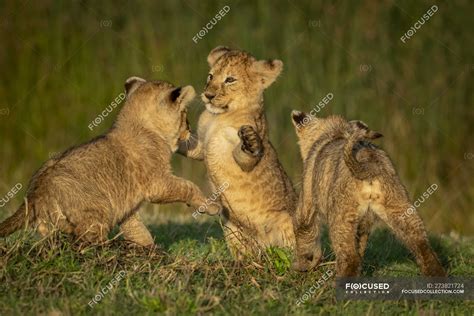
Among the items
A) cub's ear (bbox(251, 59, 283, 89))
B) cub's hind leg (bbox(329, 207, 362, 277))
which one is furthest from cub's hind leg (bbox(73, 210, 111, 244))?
cub's ear (bbox(251, 59, 283, 89))

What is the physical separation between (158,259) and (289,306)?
1249 millimetres

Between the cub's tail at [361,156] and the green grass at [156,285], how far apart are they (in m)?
0.83

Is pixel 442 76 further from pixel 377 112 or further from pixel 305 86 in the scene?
pixel 305 86

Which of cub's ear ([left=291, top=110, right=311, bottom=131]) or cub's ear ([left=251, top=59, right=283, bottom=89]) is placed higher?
cub's ear ([left=251, top=59, right=283, bottom=89])

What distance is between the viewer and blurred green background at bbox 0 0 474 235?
1288 cm

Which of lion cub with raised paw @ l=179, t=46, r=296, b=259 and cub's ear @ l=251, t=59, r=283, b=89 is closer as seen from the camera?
lion cub with raised paw @ l=179, t=46, r=296, b=259

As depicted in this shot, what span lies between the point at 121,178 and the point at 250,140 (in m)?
1.11

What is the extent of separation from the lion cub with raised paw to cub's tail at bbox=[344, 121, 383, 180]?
1.59 m

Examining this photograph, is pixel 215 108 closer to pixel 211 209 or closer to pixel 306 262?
pixel 211 209

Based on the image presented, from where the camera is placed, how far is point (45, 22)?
1408 centimetres

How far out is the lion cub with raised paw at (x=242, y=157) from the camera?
8531mm

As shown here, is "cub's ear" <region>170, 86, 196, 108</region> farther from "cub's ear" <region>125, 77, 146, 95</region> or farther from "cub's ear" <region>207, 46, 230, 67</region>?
"cub's ear" <region>207, 46, 230, 67</region>

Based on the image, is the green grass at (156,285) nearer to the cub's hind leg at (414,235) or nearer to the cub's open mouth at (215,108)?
the cub's hind leg at (414,235)

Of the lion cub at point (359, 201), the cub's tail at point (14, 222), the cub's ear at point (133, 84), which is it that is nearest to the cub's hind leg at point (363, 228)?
the lion cub at point (359, 201)
